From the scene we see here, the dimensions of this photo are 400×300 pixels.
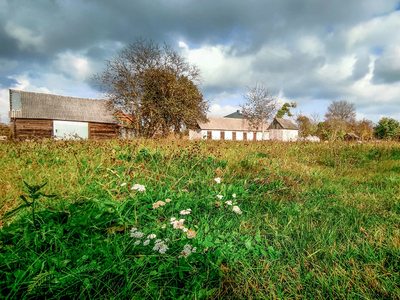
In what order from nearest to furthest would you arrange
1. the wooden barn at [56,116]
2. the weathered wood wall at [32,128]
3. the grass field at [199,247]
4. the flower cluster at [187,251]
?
the grass field at [199,247] → the flower cluster at [187,251] → the weathered wood wall at [32,128] → the wooden barn at [56,116]

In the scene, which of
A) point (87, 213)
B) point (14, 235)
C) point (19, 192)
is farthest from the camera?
point (19, 192)

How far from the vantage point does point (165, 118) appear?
690 inches

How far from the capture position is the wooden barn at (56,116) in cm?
2459

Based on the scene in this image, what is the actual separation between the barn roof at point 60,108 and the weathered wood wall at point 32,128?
583 mm

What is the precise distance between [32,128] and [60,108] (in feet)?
13.2

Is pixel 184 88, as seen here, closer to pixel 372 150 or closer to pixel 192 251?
pixel 372 150

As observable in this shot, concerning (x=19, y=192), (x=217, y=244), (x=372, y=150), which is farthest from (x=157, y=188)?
(x=372, y=150)

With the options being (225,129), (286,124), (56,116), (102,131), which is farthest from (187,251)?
(286,124)

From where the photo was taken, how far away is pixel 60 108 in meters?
26.9

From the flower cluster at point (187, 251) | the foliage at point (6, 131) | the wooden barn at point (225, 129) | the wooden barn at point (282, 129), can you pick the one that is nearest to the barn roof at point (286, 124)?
the wooden barn at point (282, 129)

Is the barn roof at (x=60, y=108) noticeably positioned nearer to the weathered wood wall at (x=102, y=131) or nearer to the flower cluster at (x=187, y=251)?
the weathered wood wall at (x=102, y=131)

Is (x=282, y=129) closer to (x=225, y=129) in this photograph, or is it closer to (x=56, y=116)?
(x=225, y=129)

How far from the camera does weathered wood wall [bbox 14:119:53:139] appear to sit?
79.8ft

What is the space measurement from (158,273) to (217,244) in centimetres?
55
